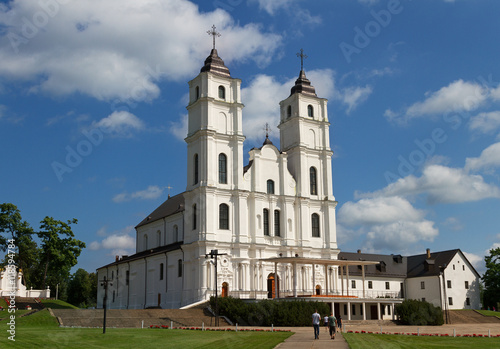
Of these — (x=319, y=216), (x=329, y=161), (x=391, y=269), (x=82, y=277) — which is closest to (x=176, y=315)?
(x=319, y=216)

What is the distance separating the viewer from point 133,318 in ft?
131

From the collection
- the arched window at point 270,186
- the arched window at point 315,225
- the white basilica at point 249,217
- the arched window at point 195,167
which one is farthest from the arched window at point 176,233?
the arched window at point 315,225

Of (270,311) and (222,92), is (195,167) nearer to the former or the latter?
(222,92)

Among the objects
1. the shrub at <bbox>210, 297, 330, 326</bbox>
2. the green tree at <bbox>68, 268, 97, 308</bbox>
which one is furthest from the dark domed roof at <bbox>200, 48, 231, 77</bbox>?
the green tree at <bbox>68, 268, 97, 308</bbox>

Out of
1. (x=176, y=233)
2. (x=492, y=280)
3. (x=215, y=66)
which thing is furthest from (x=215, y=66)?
(x=492, y=280)

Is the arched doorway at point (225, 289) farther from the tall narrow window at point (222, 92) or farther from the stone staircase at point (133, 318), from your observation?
the tall narrow window at point (222, 92)

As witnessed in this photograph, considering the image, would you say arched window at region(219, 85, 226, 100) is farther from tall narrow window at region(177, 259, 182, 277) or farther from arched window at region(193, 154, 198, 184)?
tall narrow window at region(177, 259, 182, 277)

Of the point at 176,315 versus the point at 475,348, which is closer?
the point at 475,348

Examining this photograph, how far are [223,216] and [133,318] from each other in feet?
57.2

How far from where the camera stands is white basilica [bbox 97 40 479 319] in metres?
53.4

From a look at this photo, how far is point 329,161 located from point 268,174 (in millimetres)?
7873

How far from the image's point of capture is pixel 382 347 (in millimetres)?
22891

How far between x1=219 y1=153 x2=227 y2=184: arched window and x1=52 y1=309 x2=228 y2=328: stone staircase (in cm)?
1470

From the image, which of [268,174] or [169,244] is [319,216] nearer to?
[268,174]
